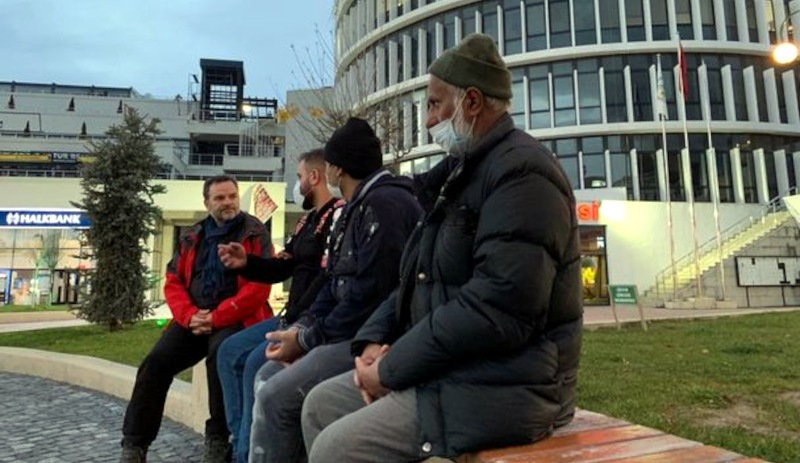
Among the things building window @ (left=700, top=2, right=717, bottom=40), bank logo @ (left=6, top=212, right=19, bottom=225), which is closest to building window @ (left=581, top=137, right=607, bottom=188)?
building window @ (left=700, top=2, right=717, bottom=40)

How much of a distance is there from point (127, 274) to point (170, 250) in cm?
1452

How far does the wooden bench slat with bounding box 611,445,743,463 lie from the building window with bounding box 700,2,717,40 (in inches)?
1238

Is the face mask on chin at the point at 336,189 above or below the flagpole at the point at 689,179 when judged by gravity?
below

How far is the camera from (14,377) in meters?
7.78

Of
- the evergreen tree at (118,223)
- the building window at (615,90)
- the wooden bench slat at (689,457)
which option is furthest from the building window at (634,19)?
the wooden bench slat at (689,457)

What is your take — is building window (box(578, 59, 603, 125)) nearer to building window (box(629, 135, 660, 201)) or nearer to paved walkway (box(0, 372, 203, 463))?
building window (box(629, 135, 660, 201))

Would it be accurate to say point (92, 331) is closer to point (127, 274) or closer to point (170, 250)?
point (127, 274)

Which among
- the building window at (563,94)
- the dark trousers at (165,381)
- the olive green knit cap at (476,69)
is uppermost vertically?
the building window at (563,94)

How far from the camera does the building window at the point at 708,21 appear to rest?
28234mm

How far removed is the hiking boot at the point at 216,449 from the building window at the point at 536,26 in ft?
92.0

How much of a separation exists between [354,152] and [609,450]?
6.08 ft

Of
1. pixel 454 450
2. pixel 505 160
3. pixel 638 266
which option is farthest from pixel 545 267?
pixel 638 266

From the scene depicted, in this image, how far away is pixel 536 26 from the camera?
28766 mm

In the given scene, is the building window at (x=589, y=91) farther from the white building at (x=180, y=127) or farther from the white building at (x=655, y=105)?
the white building at (x=180, y=127)
